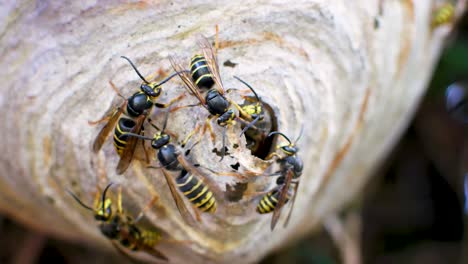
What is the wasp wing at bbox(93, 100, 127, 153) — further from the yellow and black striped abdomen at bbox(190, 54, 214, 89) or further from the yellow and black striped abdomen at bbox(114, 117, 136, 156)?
the yellow and black striped abdomen at bbox(190, 54, 214, 89)

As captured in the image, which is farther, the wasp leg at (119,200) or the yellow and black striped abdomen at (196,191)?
the wasp leg at (119,200)

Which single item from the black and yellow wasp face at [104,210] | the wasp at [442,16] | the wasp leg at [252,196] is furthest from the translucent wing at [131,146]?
the wasp at [442,16]

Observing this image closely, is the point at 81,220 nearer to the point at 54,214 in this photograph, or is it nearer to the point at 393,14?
the point at 54,214

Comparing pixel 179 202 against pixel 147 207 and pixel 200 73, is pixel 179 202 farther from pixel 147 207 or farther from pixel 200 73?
pixel 200 73

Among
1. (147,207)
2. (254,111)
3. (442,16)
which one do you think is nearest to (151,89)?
(254,111)

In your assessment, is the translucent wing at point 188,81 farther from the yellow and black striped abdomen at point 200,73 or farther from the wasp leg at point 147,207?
the wasp leg at point 147,207

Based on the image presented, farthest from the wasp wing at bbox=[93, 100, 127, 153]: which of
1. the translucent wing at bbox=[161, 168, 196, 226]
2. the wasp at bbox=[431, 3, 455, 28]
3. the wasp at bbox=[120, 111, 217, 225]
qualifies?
the wasp at bbox=[431, 3, 455, 28]
